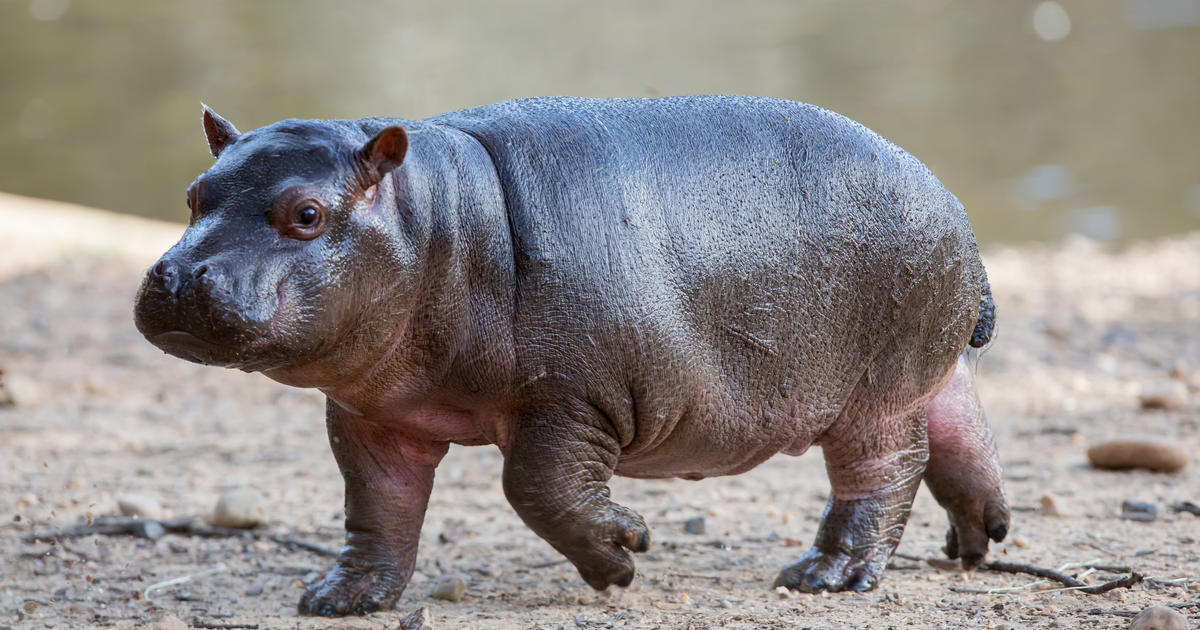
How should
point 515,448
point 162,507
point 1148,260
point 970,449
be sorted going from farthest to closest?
point 1148,260 → point 162,507 → point 970,449 → point 515,448

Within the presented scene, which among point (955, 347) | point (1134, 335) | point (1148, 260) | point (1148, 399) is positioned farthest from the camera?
point (1148, 260)

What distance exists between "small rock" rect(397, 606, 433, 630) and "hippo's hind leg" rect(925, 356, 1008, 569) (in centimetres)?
183

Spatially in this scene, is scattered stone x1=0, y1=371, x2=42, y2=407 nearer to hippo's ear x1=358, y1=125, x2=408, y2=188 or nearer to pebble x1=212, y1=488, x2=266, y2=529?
pebble x1=212, y1=488, x2=266, y2=529

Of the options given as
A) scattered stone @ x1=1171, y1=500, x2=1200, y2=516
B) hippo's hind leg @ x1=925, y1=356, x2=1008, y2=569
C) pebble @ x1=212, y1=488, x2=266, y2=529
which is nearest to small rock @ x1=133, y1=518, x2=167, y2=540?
pebble @ x1=212, y1=488, x2=266, y2=529

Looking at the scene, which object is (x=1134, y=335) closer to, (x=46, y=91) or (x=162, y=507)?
(x=162, y=507)

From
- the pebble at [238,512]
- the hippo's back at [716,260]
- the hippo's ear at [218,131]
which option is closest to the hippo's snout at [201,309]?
the hippo's ear at [218,131]

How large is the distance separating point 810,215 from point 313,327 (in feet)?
5.06

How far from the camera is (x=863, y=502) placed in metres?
4.52

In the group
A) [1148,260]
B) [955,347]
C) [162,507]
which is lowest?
[162,507]

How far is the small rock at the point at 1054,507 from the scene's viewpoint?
534cm

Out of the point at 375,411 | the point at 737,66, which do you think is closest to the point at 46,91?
the point at 737,66

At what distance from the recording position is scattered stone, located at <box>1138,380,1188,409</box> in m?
6.86

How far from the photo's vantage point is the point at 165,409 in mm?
7238

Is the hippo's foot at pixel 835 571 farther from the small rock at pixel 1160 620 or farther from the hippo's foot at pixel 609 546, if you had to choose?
the small rock at pixel 1160 620
